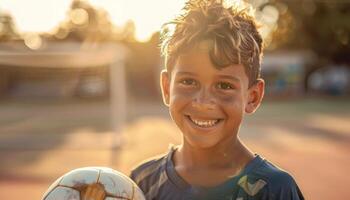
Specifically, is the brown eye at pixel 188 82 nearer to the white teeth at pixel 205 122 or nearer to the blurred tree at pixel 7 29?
the white teeth at pixel 205 122

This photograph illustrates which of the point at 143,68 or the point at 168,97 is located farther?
the point at 143,68

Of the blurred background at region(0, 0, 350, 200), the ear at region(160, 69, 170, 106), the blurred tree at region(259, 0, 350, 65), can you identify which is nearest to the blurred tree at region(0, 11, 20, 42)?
the blurred background at region(0, 0, 350, 200)

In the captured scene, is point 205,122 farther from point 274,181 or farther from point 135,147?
point 135,147

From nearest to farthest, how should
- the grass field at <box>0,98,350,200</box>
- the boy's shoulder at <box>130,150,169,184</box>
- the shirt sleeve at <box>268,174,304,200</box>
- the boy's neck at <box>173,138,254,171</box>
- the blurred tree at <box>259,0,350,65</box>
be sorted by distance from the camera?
the shirt sleeve at <box>268,174,304,200</box>
the boy's neck at <box>173,138,254,171</box>
the boy's shoulder at <box>130,150,169,184</box>
the grass field at <box>0,98,350,200</box>
the blurred tree at <box>259,0,350,65</box>

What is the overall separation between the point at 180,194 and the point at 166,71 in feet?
1.64

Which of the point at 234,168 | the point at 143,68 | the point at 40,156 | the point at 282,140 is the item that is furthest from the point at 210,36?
the point at 143,68

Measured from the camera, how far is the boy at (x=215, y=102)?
215 cm

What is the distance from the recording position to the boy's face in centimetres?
217

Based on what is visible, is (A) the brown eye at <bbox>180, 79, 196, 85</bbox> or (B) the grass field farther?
(B) the grass field

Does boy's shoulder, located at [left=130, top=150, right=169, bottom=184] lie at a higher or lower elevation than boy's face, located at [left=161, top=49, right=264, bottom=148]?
lower

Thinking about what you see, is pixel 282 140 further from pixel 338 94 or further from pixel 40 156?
pixel 338 94

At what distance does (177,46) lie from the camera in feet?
7.36

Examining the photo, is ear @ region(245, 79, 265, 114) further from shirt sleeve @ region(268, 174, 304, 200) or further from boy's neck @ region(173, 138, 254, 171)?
shirt sleeve @ region(268, 174, 304, 200)

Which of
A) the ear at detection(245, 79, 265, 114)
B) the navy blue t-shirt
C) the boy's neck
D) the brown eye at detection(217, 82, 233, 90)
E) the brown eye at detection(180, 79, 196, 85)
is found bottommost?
the navy blue t-shirt
